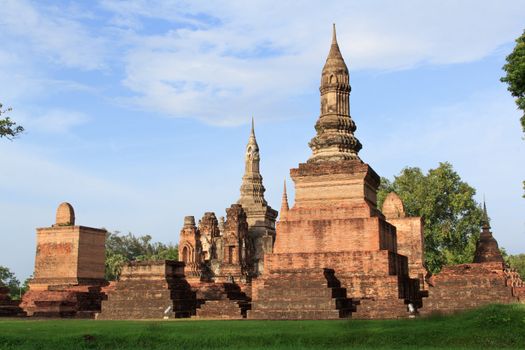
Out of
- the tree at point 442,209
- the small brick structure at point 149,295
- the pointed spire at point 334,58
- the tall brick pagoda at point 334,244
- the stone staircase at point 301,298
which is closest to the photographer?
the stone staircase at point 301,298

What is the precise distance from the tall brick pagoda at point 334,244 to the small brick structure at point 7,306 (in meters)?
12.4

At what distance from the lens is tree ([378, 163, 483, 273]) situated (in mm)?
49250

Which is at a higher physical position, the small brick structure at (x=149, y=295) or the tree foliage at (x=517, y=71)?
the tree foliage at (x=517, y=71)

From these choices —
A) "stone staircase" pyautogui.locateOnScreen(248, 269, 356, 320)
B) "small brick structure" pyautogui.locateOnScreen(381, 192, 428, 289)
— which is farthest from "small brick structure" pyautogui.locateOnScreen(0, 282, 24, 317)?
"small brick structure" pyautogui.locateOnScreen(381, 192, 428, 289)

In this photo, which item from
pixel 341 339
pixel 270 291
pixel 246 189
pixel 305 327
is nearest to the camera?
pixel 341 339

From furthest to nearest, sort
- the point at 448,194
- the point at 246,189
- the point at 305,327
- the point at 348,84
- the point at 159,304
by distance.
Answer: the point at 246,189 < the point at 448,194 < the point at 348,84 < the point at 159,304 < the point at 305,327

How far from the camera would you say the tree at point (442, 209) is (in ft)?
162

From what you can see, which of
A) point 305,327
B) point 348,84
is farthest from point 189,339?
point 348,84

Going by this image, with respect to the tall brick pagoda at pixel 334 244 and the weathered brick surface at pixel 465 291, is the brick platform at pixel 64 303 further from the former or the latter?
the weathered brick surface at pixel 465 291

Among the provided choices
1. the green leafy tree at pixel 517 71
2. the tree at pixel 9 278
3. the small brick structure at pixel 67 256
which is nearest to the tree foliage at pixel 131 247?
the tree at pixel 9 278

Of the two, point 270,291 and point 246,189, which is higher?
point 246,189

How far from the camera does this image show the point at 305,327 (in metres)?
14.1

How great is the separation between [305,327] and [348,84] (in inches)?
562

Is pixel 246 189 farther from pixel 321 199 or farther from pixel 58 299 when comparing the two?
pixel 321 199
